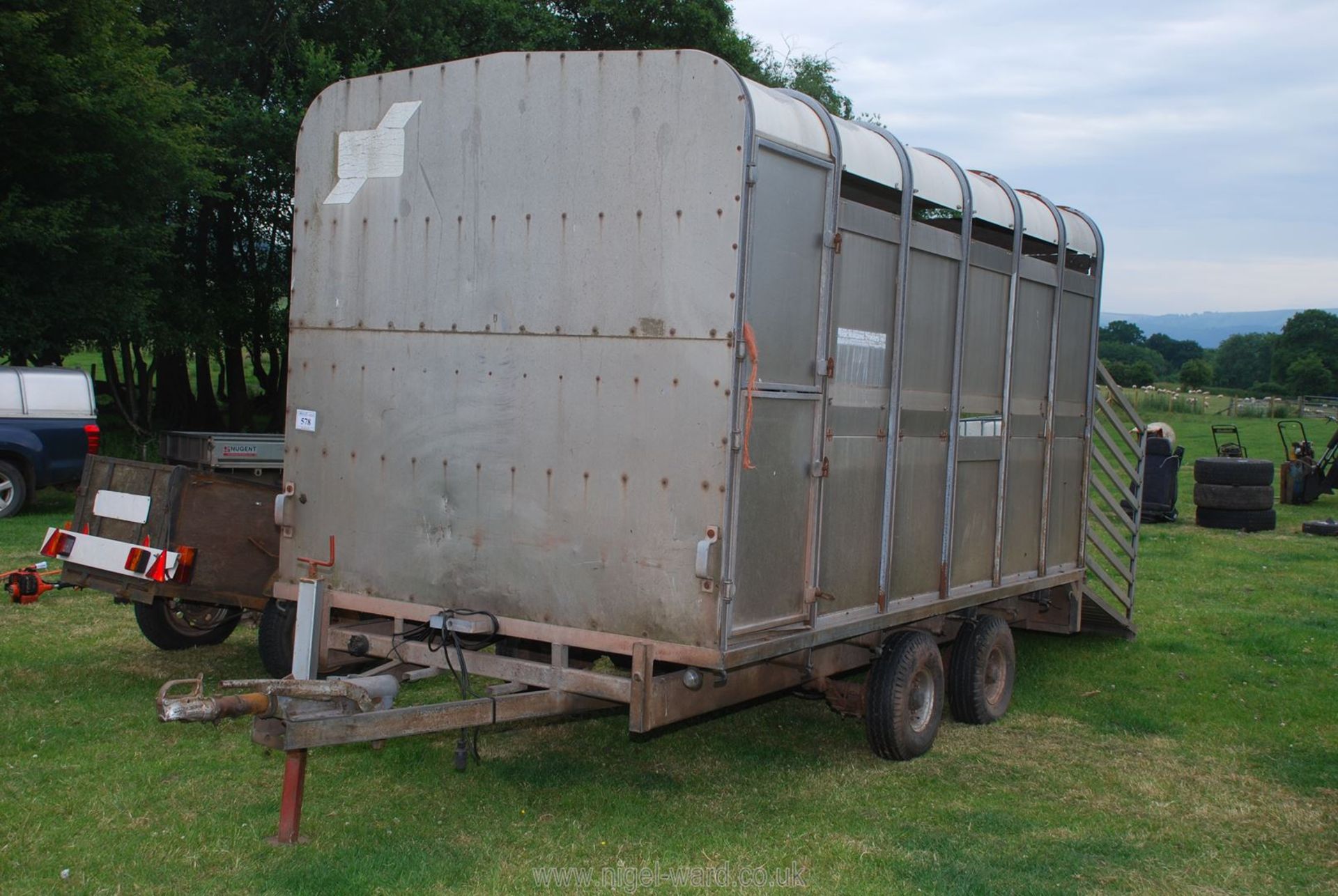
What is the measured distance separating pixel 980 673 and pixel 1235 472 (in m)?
13.1

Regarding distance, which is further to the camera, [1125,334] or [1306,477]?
[1125,334]

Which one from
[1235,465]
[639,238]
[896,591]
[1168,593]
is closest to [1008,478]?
[896,591]

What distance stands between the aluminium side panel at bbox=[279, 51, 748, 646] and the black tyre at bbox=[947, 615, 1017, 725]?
3.17 metres

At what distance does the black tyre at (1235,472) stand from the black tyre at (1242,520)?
442 mm

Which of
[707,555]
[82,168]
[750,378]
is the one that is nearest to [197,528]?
[707,555]

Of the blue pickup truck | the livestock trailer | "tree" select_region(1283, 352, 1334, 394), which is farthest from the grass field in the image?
"tree" select_region(1283, 352, 1334, 394)

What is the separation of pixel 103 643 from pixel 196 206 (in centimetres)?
1796

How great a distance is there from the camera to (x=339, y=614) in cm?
696

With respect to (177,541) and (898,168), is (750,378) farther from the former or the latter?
(177,541)

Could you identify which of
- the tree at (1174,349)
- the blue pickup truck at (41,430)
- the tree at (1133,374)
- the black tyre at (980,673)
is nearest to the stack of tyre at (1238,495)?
the black tyre at (980,673)

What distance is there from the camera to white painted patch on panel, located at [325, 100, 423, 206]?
6.36 m

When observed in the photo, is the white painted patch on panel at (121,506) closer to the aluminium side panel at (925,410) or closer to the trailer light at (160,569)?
the trailer light at (160,569)

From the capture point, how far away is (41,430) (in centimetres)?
1653

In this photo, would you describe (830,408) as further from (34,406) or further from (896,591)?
(34,406)
